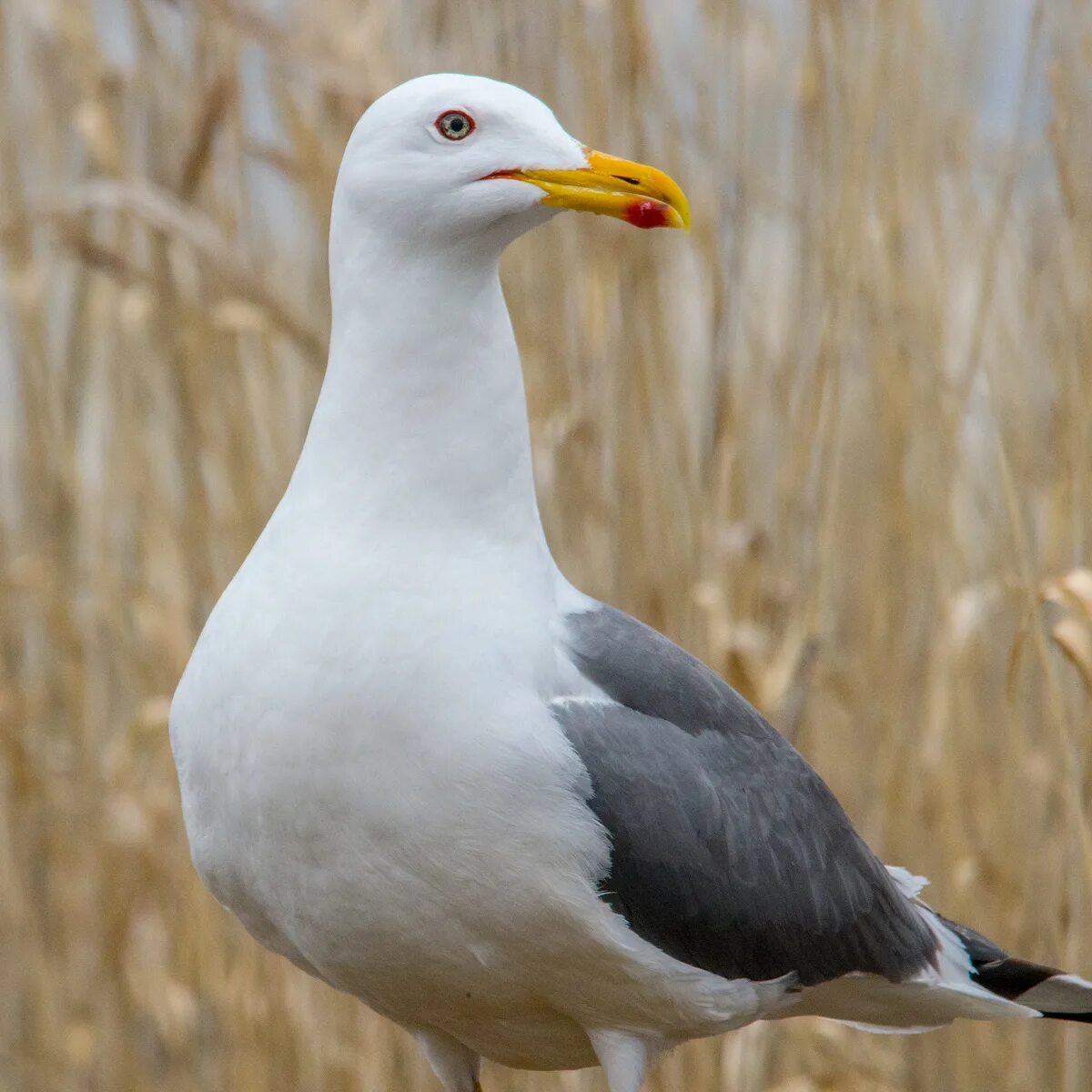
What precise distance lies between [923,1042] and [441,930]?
111cm

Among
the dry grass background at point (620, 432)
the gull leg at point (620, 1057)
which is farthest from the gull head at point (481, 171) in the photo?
the gull leg at point (620, 1057)

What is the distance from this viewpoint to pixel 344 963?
1.41 metres

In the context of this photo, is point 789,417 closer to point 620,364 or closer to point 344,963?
point 620,364

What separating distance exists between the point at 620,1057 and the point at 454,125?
0.77 m

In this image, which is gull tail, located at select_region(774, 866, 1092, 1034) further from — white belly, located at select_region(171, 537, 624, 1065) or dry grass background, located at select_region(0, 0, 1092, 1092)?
white belly, located at select_region(171, 537, 624, 1065)

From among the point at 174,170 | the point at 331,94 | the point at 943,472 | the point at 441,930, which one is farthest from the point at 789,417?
the point at 441,930

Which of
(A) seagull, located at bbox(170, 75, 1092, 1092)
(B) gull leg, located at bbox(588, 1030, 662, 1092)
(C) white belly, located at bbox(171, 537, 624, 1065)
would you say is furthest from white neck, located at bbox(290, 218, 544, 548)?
(B) gull leg, located at bbox(588, 1030, 662, 1092)

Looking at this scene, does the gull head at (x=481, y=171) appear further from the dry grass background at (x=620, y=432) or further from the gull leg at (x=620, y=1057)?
the gull leg at (x=620, y=1057)

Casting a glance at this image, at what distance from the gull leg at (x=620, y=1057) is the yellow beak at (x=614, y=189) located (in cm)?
66

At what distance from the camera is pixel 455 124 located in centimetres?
137

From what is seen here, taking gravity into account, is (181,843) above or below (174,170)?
below

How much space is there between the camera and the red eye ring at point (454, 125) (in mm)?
1372

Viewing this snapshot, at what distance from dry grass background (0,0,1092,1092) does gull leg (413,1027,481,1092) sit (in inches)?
14.7

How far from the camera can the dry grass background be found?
6.51 ft
